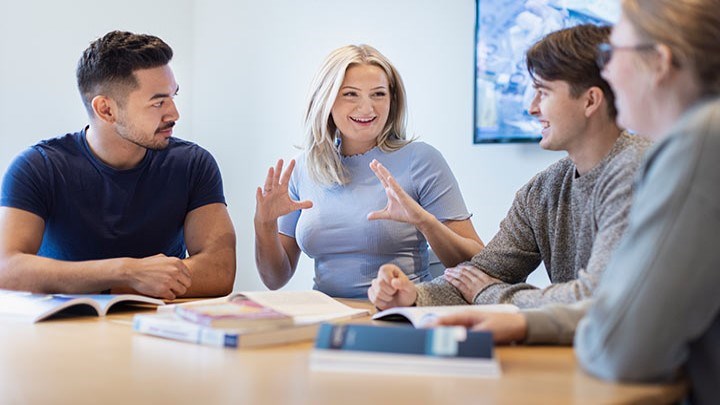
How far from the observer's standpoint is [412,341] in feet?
4.21

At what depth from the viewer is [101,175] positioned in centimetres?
251

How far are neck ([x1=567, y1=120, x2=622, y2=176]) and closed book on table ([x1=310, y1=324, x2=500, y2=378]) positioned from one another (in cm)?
73

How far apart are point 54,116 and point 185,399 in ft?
10.6

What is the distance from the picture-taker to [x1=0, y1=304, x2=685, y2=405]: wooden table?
1.11 metres

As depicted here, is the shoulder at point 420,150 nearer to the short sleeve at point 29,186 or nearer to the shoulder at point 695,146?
the short sleeve at point 29,186

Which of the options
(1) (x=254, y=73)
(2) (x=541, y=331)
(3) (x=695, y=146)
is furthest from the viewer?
(1) (x=254, y=73)

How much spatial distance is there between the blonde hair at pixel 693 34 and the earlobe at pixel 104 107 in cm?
184

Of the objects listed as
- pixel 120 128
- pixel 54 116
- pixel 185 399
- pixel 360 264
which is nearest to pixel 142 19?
pixel 54 116

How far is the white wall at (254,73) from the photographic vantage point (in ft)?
12.3

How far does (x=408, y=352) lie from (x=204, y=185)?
149 centimetres

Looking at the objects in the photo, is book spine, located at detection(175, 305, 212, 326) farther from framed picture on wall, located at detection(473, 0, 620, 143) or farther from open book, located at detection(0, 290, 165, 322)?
framed picture on wall, located at detection(473, 0, 620, 143)

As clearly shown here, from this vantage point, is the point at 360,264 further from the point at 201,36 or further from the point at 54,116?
the point at 201,36

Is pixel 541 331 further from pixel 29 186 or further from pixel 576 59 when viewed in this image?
pixel 29 186

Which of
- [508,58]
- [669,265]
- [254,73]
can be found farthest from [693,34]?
[254,73]
